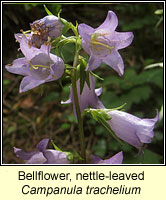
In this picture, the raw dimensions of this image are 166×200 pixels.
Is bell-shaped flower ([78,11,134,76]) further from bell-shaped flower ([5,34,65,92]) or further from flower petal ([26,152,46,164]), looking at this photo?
flower petal ([26,152,46,164])

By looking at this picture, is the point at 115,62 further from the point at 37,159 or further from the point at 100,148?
the point at 100,148

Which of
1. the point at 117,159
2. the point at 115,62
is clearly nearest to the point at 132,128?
the point at 117,159

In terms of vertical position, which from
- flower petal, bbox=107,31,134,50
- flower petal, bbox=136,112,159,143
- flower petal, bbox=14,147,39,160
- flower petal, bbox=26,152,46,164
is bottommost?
flower petal, bbox=26,152,46,164

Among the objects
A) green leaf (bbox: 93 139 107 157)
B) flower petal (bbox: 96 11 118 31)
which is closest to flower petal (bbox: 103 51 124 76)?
flower petal (bbox: 96 11 118 31)

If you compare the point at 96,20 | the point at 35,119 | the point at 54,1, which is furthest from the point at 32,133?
the point at 96,20

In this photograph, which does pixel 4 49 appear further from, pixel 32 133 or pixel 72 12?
pixel 32 133
